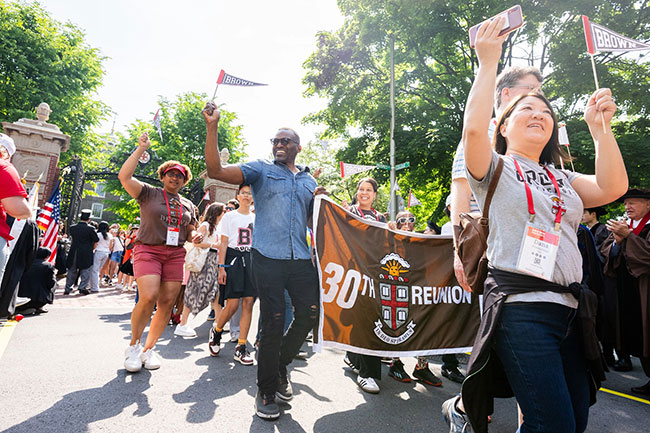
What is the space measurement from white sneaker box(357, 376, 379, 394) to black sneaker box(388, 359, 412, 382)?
1.51 feet

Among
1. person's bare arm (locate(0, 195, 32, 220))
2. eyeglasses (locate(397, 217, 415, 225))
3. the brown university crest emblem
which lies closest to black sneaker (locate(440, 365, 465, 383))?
the brown university crest emblem

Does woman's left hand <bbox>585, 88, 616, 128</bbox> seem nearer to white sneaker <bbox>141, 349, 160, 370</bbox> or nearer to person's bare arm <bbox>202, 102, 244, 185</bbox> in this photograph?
person's bare arm <bbox>202, 102, 244, 185</bbox>

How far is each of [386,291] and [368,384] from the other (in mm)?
910

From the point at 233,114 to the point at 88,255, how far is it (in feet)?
64.3

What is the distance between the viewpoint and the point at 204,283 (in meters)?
5.96

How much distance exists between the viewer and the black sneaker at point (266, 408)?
9.25 feet

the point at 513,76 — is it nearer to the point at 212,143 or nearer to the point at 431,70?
the point at 212,143

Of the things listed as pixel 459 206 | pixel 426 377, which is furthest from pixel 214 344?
pixel 459 206

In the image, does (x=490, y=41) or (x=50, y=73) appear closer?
(x=490, y=41)

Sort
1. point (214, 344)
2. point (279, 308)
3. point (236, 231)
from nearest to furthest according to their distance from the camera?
point (279, 308), point (214, 344), point (236, 231)

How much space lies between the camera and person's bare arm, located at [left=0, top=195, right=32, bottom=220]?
2471 millimetres

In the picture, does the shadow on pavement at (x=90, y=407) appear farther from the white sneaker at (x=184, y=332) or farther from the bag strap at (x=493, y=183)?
the bag strap at (x=493, y=183)

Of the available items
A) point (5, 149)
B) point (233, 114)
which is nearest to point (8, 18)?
point (233, 114)

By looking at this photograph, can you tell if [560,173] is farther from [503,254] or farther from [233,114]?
[233,114]
